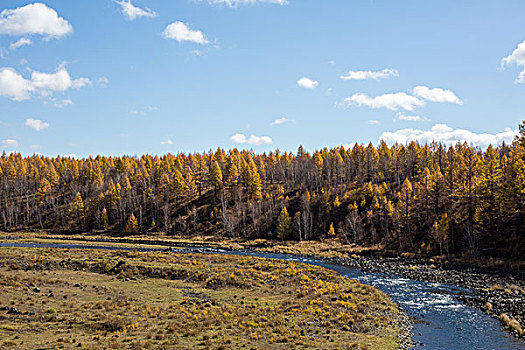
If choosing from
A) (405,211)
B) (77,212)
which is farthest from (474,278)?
(77,212)

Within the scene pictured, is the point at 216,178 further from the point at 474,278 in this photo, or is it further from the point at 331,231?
the point at 474,278

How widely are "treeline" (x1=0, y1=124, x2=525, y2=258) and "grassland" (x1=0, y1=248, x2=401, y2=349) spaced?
35.0 meters

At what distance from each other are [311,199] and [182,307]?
265 feet

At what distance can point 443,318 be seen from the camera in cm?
3156

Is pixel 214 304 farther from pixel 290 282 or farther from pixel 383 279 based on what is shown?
pixel 383 279

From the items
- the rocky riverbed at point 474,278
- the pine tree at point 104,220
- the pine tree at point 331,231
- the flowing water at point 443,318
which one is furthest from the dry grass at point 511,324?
the pine tree at point 104,220

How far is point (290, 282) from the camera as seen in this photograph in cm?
4306

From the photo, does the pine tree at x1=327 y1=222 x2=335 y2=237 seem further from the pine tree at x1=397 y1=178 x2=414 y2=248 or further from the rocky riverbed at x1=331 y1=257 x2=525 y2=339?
the rocky riverbed at x1=331 y1=257 x2=525 y2=339

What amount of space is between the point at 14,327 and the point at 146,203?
10384cm

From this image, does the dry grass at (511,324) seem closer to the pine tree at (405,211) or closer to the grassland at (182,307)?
the grassland at (182,307)

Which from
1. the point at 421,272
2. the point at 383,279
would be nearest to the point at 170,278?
the point at 383,279

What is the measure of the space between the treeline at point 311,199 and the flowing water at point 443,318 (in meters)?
22.6

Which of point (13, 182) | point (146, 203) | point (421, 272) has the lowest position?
point (421, 272)

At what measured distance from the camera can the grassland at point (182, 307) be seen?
22.5 meters
